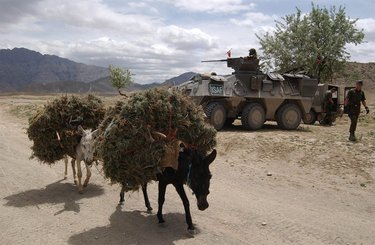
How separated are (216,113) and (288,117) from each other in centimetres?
337

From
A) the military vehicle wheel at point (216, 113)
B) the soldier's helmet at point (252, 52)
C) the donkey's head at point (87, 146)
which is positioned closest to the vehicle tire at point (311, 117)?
the soldier's helmet at point (252, 52)

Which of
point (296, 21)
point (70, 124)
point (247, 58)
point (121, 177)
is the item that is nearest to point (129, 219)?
point (121, 177)

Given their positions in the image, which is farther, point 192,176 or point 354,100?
point 354,100

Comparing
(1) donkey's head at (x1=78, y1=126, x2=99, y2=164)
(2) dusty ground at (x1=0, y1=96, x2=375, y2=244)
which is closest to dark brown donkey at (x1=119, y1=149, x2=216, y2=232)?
(2) dusty ground at (x1=0, y1=96, x2=375, y2=244)

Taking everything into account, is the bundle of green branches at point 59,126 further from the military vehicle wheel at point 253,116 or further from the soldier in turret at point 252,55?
the soldier in turret at point 252,55

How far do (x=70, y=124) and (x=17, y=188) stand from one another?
1916 millimetres

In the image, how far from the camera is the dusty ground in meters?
6.79

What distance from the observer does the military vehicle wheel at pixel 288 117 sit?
58.0ft

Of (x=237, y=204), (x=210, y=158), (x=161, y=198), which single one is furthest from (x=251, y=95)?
(x=210, y=158)

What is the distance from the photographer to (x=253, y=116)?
55.5 ft

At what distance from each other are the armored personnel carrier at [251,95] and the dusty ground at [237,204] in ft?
10.6

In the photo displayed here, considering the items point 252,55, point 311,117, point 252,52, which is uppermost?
point 252,52

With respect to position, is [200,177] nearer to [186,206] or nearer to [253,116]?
[186,206]

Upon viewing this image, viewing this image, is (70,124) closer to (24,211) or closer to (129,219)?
(24,211)
